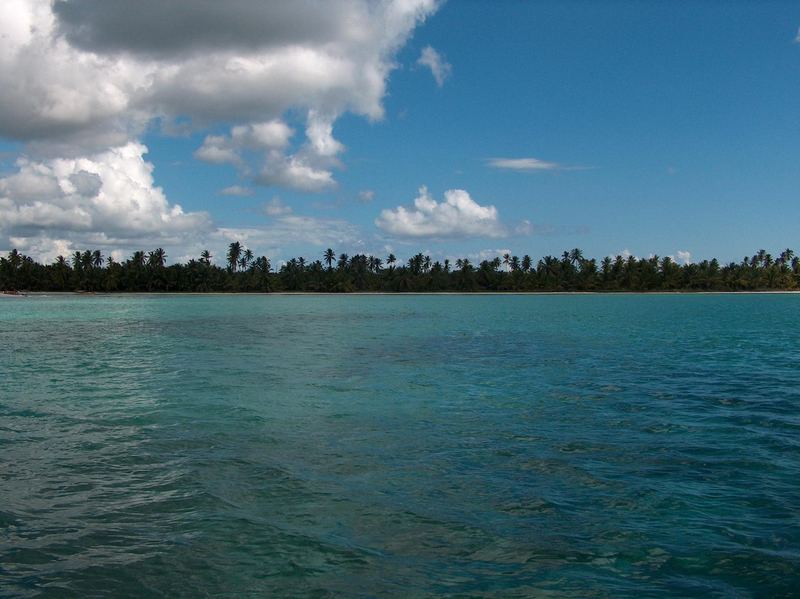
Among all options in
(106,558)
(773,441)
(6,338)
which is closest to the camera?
(106,558)

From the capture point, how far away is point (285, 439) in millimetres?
15656

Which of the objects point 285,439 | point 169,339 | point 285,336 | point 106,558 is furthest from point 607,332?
point 106,558

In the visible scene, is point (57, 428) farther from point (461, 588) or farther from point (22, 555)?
point (461, 588)

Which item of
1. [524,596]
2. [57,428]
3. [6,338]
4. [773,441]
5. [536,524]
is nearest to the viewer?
[524,596]

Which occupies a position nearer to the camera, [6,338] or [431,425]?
[431,425]

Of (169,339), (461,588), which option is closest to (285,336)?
(169,339)

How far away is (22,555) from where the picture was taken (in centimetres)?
854

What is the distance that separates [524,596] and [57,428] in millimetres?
13857

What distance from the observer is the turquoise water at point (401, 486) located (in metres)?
8.20

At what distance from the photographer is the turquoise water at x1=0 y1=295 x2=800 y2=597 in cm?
820

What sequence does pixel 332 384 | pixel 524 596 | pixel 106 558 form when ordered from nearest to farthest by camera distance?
pixel 524 596
pixel 106 558
pixel 332 384

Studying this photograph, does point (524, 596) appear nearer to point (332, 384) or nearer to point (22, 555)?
point (22, 555)

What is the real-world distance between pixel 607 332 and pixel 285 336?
28036 millimetres

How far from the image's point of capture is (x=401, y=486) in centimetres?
1176
